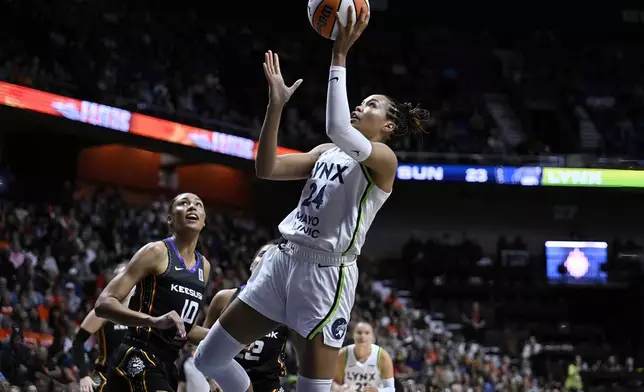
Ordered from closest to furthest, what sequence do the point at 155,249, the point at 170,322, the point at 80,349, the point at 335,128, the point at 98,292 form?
the point at 335,128 → the point at 170,322 → the point at 155,249 → the point at 80,349 → the point at 98,292

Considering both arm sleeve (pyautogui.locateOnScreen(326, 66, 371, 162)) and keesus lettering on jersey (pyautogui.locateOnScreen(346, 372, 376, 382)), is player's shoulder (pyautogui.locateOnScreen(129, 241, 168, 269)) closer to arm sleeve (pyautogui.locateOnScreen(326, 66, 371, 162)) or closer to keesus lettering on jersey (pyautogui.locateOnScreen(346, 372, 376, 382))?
→ arm sleeve (pyautogui.locateOnScreen(326, 66, 371, 162))

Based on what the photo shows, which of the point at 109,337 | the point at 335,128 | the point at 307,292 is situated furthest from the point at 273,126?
the point at 109,337

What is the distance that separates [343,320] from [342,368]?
342 centimetres

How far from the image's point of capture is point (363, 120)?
193 inches

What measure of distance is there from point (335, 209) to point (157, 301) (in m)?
1.49

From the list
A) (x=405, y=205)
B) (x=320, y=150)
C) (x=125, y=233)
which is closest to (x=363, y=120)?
(x=320, y=150)

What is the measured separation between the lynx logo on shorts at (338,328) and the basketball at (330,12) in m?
1.41

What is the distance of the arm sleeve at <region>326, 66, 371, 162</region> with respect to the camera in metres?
4.37

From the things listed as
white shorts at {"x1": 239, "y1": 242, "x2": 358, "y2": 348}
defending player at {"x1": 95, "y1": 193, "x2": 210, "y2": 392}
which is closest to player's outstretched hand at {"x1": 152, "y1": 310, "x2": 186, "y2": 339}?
defending player at {"x1": 95, "y1": 193, "x2": 210, "y2": 392}

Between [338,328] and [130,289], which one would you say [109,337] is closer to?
[130,289]

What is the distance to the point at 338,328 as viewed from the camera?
4.61 metres

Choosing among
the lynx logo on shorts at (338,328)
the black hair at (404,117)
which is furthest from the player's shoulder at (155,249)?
the black hair at (404,117)

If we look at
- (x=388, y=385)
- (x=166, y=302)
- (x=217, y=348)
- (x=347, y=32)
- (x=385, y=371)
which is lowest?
(x=388, y=385)

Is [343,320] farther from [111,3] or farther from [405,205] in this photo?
[405,205]
